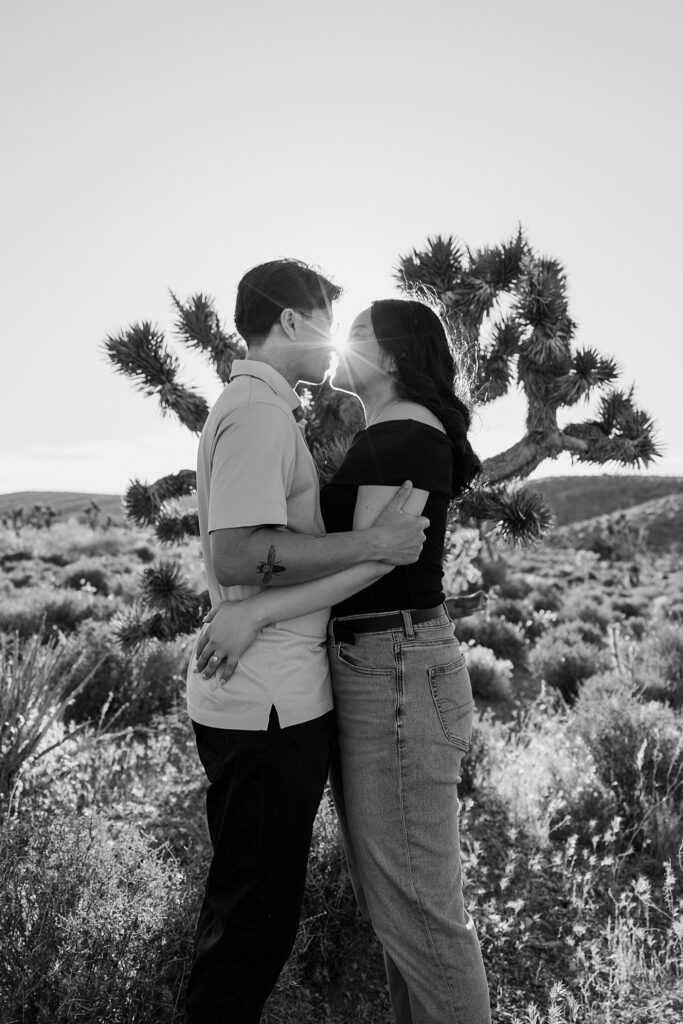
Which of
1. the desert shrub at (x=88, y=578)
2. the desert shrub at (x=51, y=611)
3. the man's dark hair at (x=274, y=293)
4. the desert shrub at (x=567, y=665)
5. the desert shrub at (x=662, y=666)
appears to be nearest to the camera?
the man's dark hair at (x=274, y=293)

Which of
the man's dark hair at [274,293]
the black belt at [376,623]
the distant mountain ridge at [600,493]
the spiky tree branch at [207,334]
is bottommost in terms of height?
the black belt at [376,623]

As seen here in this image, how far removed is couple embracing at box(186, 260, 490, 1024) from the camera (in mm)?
1818

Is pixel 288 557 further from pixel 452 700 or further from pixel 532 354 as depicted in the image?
pixel 532 354

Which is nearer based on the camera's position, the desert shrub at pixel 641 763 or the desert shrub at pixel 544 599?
the desert shrub at pixel 641 763

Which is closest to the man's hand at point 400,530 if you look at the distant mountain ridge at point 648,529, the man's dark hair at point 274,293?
the man's dark hair at point 274,293

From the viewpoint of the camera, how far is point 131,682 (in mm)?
6711

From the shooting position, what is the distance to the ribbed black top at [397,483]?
201 cm

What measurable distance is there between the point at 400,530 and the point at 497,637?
8.68 meters

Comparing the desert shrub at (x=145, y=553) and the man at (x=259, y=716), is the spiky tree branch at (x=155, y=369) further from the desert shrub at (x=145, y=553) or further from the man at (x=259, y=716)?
the desert shrub at (x=145, y=553)

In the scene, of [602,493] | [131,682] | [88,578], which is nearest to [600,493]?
[602,493]

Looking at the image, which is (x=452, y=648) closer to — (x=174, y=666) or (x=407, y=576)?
(x=407, y=576)

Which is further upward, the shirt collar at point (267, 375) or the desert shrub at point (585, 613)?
the shirt collar at point (267, 375)

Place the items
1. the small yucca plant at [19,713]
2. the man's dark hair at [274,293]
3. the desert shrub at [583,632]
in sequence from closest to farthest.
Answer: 1. the man's dark hair at [274,293]
2. the small yucca plant at [19,713]
3. the desert shrub at [583,632]

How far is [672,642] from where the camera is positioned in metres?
8.14
